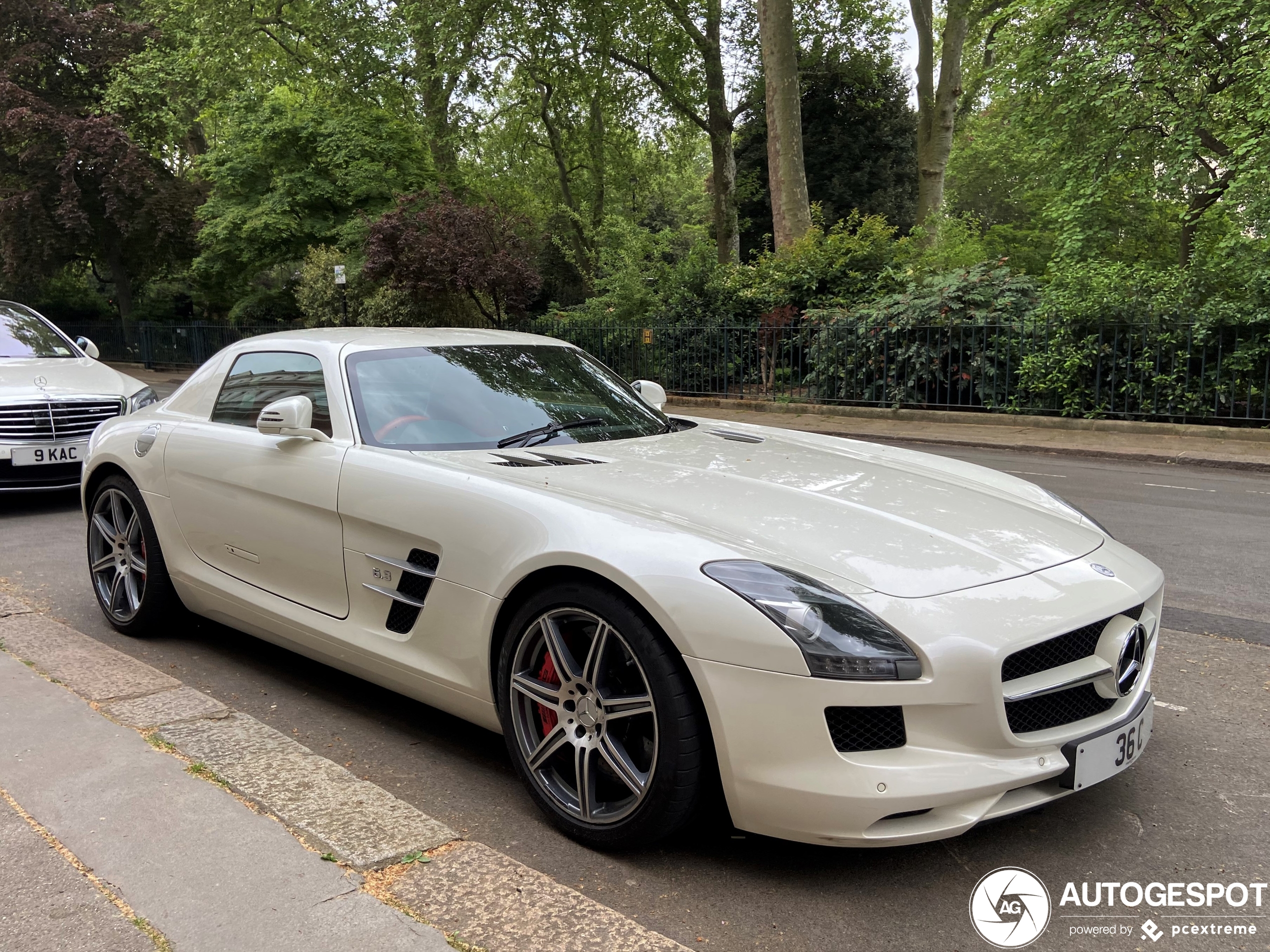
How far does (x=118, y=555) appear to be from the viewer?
479 centimetres

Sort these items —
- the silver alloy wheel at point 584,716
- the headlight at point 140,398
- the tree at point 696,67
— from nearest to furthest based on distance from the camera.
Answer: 1. the silver alloy wheel at point 584,716
2. the headlight at point 140,398
3. the tree at point 696,67

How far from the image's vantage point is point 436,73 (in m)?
25.1

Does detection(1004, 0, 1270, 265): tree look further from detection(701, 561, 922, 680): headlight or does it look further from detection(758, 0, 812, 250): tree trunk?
detection(701, 561, 922, 680): headlight

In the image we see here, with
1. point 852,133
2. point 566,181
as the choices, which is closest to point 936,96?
point 852,133

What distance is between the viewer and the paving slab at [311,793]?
2652 mm

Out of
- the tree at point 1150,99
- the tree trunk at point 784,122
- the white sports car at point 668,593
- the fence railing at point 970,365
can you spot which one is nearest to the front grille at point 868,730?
the white sports car at point 668,593

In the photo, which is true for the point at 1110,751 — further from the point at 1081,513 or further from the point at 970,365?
the point at 970,365

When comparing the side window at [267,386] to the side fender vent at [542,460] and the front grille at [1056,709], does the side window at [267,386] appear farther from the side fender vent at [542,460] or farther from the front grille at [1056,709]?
the front grille at [1056,709]

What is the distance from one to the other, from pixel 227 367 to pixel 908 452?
10.3 ft

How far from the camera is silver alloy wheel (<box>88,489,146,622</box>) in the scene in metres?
4.67

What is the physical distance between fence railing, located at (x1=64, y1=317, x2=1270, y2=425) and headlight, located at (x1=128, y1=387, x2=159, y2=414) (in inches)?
292

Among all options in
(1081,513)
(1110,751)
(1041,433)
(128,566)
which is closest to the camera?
(1110,751)

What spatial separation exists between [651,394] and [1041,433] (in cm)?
1054

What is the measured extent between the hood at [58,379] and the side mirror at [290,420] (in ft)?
17.0
